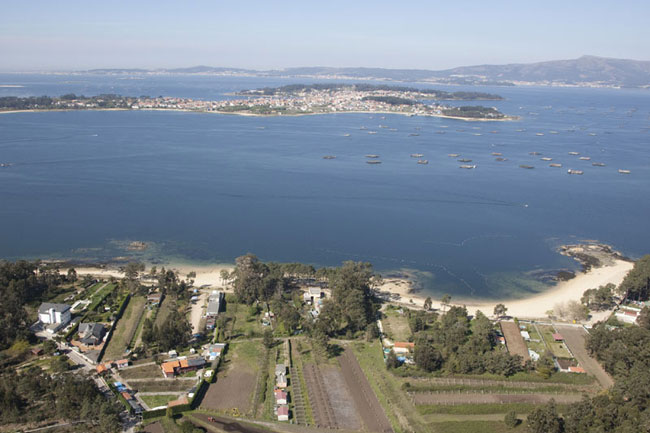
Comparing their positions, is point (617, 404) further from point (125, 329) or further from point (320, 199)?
point (320, 199)

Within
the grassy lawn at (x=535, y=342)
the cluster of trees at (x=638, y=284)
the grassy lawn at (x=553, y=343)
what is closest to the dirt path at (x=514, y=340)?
the grassy lawn at (x=535, y=342)

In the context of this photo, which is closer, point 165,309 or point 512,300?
point 165,309

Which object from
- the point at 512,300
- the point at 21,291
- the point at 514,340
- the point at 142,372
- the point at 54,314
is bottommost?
the point at 512,300

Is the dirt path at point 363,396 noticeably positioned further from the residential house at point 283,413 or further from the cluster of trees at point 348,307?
the residential house at point 283,413

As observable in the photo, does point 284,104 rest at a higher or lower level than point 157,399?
higher

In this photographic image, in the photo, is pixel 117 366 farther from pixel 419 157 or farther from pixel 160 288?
pixel 419 157

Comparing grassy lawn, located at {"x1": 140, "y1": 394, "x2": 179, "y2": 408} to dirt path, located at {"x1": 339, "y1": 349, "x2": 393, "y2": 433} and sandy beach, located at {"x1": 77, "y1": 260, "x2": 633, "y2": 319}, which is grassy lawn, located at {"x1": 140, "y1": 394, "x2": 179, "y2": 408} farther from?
sandy beach, located at {"x1": 77, "y1": 260, "x2": 633, "y2": 319}

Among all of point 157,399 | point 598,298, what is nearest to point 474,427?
point 157,399
